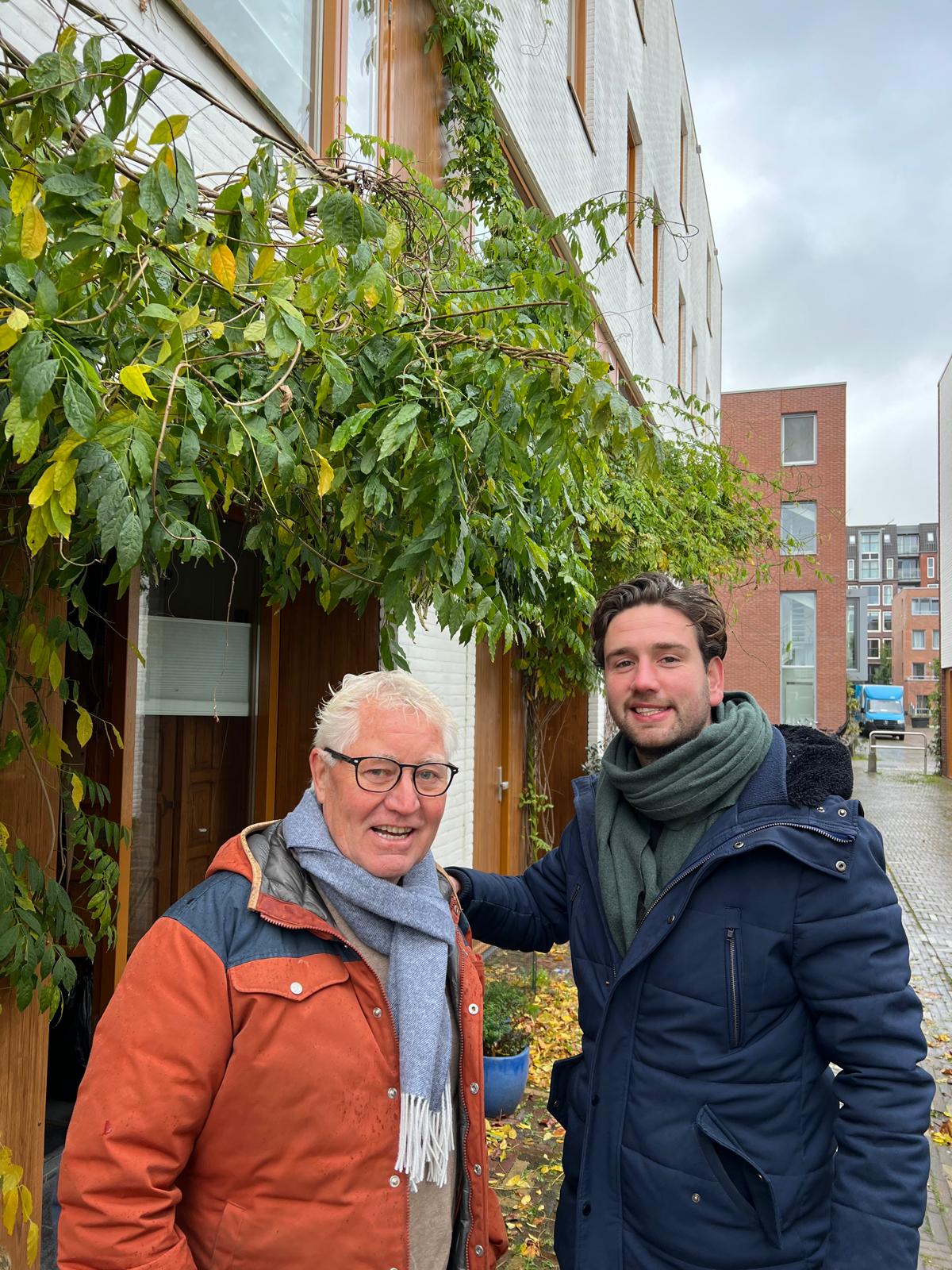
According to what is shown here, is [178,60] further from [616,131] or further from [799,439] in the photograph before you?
[799,439]

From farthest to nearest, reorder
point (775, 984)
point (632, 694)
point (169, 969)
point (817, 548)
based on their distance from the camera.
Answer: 1. point (817, 548)
2. point (632, 694)
3. point (775, 984)
4. point (169, 969)

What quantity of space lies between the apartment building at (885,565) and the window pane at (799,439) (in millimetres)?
58427

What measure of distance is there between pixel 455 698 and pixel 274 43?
3.73 metres

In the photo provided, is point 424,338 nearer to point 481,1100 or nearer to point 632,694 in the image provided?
point 632,694

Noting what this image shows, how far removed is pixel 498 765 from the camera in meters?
7.82

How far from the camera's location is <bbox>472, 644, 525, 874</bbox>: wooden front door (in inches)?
284

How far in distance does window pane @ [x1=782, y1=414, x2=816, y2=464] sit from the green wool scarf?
27.5 metres

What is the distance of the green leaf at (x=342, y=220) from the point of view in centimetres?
196

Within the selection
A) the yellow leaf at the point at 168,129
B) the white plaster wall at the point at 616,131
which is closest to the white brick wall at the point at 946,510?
the white plaster wall at the point at 616,131

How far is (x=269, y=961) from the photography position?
1.50 meters

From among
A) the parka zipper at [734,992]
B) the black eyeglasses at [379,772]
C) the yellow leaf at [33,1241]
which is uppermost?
the black eyeglasses at [379,772]

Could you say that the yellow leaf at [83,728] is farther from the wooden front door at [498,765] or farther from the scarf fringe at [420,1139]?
the wooden front door at [498,765]

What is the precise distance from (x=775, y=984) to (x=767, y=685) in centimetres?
2554

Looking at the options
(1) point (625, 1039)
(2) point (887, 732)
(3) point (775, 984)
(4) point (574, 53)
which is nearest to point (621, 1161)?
(1) point (625, 1039)
